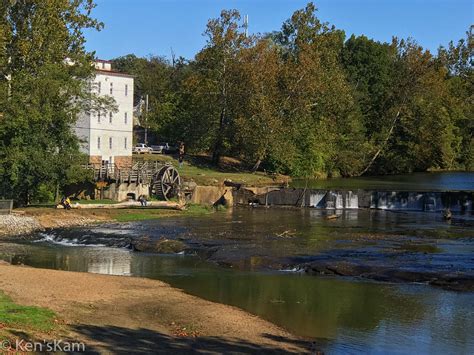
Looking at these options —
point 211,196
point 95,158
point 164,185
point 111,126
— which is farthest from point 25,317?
point 111,126

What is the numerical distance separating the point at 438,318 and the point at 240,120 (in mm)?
54614

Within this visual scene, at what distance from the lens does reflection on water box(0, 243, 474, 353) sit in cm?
1755

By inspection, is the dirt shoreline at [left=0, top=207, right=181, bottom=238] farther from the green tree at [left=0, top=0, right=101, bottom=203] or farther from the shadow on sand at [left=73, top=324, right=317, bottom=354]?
the shadow on sand at [left=73, top=324, right=317, bottom=354]

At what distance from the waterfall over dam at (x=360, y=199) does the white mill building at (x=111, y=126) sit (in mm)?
15501

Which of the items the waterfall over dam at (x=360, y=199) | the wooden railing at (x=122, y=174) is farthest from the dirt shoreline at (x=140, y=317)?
the waterfall over dam at (x=360, y=199)

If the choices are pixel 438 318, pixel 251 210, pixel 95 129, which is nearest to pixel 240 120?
pixel 95 129

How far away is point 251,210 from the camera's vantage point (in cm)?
5297

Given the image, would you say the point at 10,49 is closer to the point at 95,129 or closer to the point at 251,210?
the point at 95,129

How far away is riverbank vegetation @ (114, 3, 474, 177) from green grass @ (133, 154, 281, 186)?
8.19 ft

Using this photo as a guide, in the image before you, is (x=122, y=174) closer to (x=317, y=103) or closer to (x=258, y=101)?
(x=258, y=101)

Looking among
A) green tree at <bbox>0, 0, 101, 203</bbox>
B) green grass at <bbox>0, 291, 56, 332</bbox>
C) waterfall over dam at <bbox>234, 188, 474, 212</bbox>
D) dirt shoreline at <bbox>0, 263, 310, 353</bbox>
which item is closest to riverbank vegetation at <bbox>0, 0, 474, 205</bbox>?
green tree at <bbox>0, 0, 101, 203</bbox>

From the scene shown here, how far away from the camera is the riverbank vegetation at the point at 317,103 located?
247 feet

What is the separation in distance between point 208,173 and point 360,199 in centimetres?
1848

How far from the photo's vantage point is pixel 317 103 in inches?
3226
